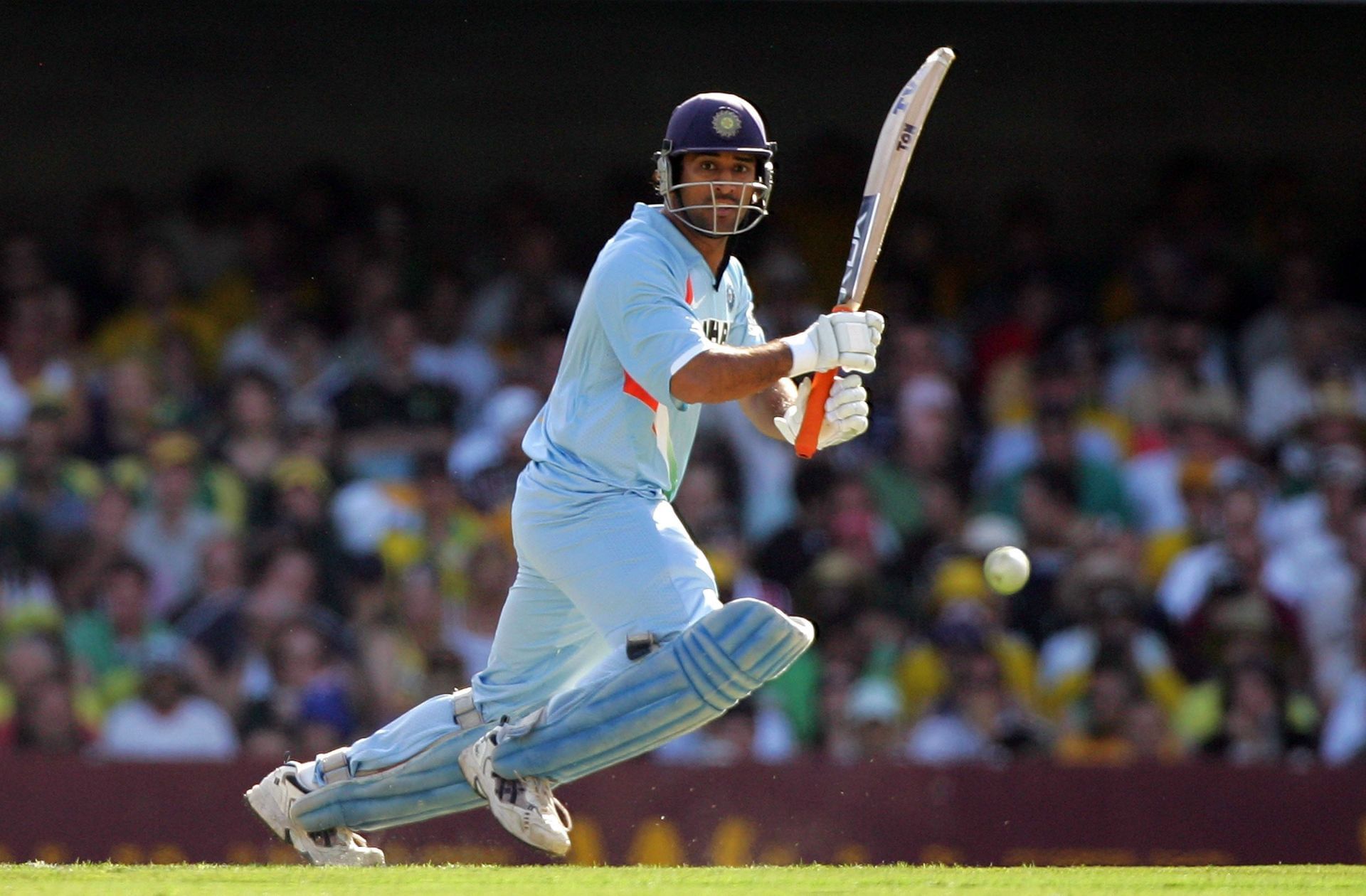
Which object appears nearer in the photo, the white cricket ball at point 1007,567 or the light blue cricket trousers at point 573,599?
the light blue cricket trousers at point 573,599

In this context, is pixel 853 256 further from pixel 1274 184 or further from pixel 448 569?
pixel 1274 184

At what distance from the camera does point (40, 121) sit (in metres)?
10.0

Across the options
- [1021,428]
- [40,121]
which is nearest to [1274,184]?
[1021,428]

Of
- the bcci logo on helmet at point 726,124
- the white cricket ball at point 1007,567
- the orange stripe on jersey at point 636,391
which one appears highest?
the bcci logo on helmet at point 726,124

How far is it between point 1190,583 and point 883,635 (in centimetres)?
123

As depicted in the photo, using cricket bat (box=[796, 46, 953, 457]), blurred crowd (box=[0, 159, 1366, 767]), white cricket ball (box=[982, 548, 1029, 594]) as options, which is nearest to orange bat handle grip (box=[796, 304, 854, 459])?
cricket bat (box=[796, 46, 953, 457])

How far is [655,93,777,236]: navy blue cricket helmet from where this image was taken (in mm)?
→ 4629

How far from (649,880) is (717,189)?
1.51m

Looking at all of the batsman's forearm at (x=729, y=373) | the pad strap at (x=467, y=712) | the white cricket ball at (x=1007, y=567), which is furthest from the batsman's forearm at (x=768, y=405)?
the white cricket ball at (x=1007, y=567)

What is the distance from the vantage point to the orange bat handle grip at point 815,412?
4.63 meters

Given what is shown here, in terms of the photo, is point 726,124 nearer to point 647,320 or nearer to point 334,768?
point 647,320

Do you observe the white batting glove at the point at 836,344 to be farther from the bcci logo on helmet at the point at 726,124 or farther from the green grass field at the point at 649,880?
the green grass field at the point at 649,880

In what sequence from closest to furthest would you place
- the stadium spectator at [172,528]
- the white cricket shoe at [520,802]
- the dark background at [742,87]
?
1. the white cricket shoe at [520,802]
2. the stadium spectator at [172,528]
3. the dark background at [742,87]

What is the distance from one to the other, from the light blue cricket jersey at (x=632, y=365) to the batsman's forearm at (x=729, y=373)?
27 mm
